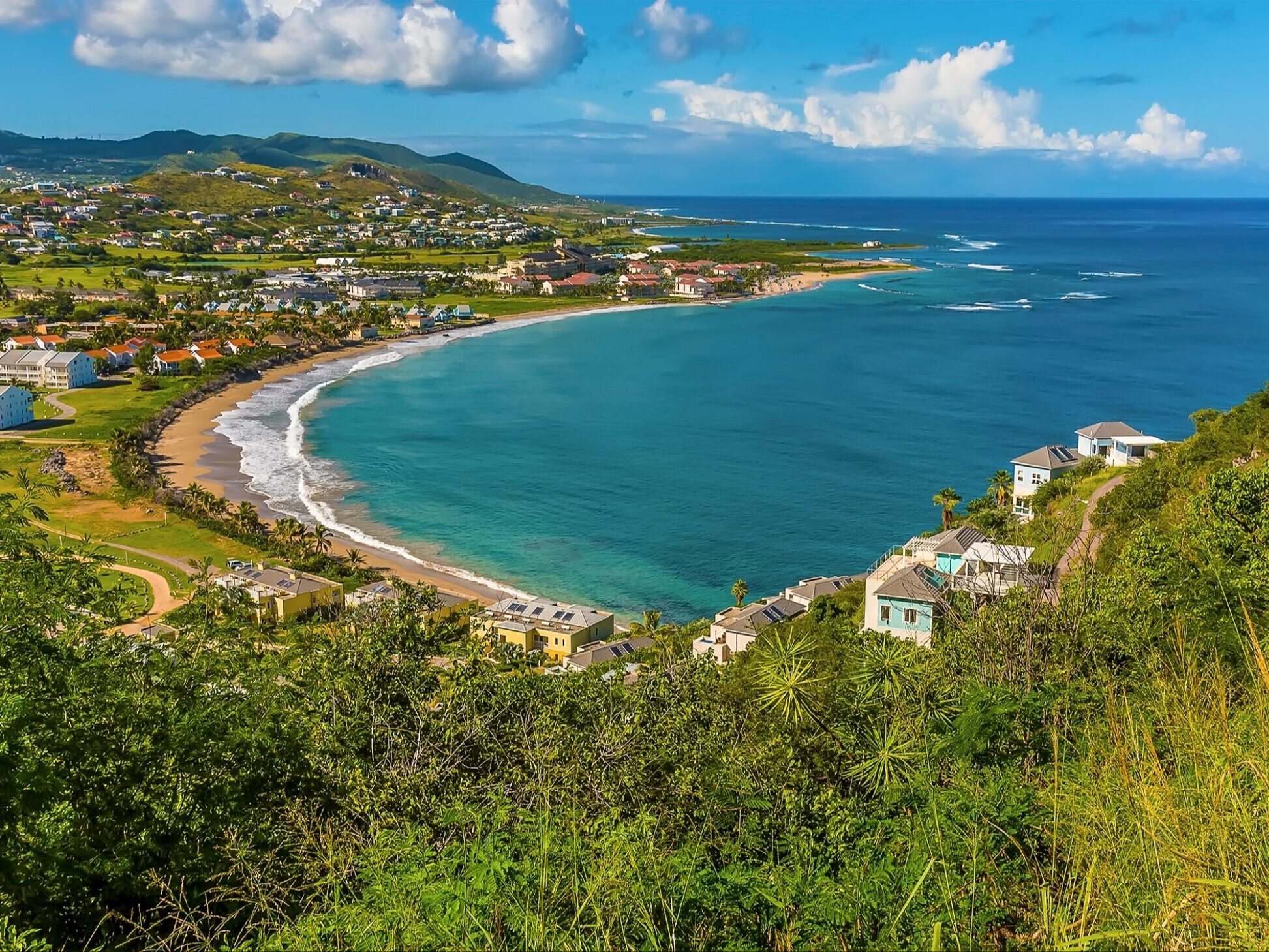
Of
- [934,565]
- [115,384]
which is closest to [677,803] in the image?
[934,565]

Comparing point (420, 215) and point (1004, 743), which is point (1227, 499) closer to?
point (1004, 743)

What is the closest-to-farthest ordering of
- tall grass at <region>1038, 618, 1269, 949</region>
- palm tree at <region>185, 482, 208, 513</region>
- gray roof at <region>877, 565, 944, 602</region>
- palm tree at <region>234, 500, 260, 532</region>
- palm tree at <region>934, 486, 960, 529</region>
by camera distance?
1. tall grass at <region>1038, 618, 1269, 949</region>
2. gray roof at <region>877, 565, 944, 602</region>
3. palm tree at <region>934, 486, 960, 529</region>
4. palm tree at <region>234, 500, 260, 532</region>
5. palm tree at <region>185, 482, 208, 513</region>

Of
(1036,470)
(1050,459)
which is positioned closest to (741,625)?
(1036,470)

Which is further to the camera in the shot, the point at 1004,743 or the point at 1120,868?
the point at 1004,743

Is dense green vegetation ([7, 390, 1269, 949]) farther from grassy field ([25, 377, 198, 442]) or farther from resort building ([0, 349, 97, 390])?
resort building ([0, 349, 97, 390])

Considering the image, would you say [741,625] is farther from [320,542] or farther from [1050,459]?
[320,542]

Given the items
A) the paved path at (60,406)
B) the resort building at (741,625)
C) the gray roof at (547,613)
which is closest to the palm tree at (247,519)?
the gray roof at (547,613)

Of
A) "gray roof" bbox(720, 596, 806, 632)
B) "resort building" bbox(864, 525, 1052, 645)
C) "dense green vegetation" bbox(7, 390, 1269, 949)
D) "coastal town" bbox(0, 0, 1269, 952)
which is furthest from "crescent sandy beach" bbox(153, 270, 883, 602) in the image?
"dense green vegetation" bbox(7, 390, 1269, 949)
